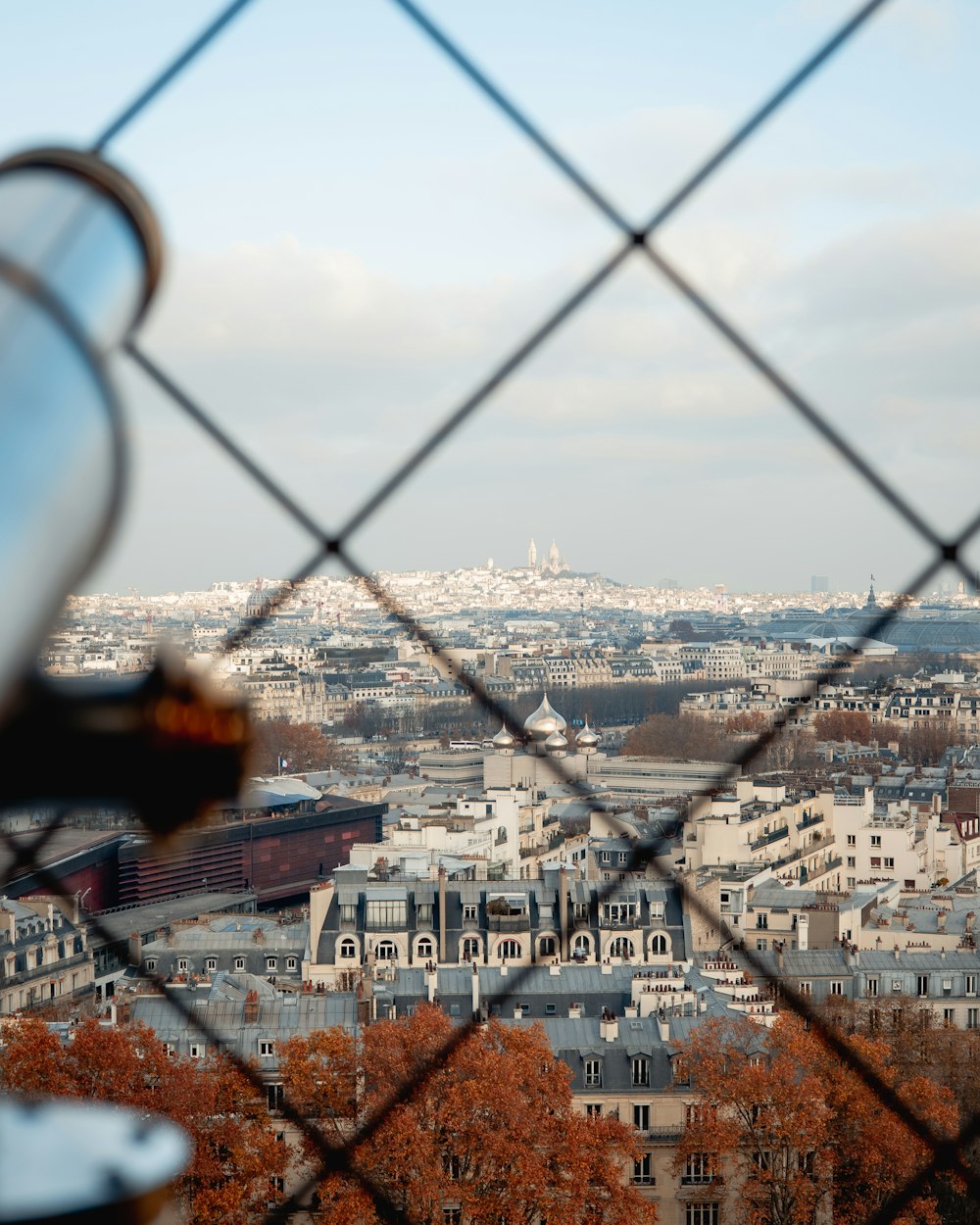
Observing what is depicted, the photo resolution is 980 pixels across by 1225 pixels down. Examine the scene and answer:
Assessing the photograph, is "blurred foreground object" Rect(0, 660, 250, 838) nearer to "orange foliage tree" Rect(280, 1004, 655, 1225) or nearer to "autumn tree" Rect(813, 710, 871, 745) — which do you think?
"orange foliage tree" Rect(280, 1004, 655, 1225)

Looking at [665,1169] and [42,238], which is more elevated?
[42,238]

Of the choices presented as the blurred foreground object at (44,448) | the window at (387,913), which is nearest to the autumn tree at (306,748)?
the window at (387,913)

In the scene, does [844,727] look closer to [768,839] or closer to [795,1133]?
[768,839]

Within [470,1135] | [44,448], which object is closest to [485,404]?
[44,448]

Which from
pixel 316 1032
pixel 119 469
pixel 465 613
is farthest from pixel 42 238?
pixel 465 613

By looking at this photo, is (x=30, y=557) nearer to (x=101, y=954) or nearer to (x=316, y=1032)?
(x=316, y=1032)

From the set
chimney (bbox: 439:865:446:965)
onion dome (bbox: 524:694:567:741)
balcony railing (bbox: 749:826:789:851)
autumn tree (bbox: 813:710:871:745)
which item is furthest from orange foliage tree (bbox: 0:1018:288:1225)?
autumn tree (bbox: 813:710:871:745)
